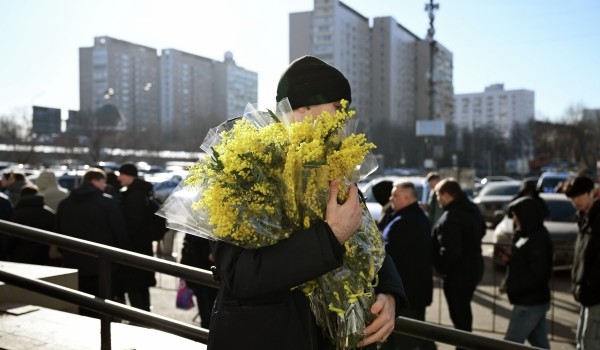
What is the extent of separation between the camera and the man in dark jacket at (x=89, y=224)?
6008 mm

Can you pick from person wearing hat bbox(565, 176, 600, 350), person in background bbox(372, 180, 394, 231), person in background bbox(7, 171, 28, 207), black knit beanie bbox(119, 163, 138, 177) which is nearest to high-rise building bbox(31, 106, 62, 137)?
person in background bbox(7, 171, 28, 207)

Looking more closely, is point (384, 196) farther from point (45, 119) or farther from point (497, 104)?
point (497, 104)

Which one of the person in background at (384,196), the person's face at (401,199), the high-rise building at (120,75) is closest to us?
the person's face at (401,199)

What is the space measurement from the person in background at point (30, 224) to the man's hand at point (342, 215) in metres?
5.43

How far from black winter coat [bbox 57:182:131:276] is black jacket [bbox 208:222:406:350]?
458 centimetres

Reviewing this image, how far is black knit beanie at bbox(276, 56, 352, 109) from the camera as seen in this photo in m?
1.95

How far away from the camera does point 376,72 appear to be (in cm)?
11506

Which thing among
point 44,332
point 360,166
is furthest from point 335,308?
point 44,332

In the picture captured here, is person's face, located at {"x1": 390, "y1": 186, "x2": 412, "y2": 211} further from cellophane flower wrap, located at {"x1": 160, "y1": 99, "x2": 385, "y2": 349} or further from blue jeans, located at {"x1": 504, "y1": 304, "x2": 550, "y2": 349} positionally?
cellophane flower wrap, located at {"x1": 160, "y1": 99, "x2": 385, "y2": 349}

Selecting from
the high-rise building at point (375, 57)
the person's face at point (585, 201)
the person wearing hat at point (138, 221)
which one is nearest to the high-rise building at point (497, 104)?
the high-rise building at point (375, 57)

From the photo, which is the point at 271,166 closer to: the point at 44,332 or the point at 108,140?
the point at 44,332

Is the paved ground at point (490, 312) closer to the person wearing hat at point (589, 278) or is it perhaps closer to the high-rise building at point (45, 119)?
the person wearing hat at point (589, 278)

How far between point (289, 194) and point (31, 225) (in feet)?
18.5

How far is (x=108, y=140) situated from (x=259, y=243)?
5927cm
